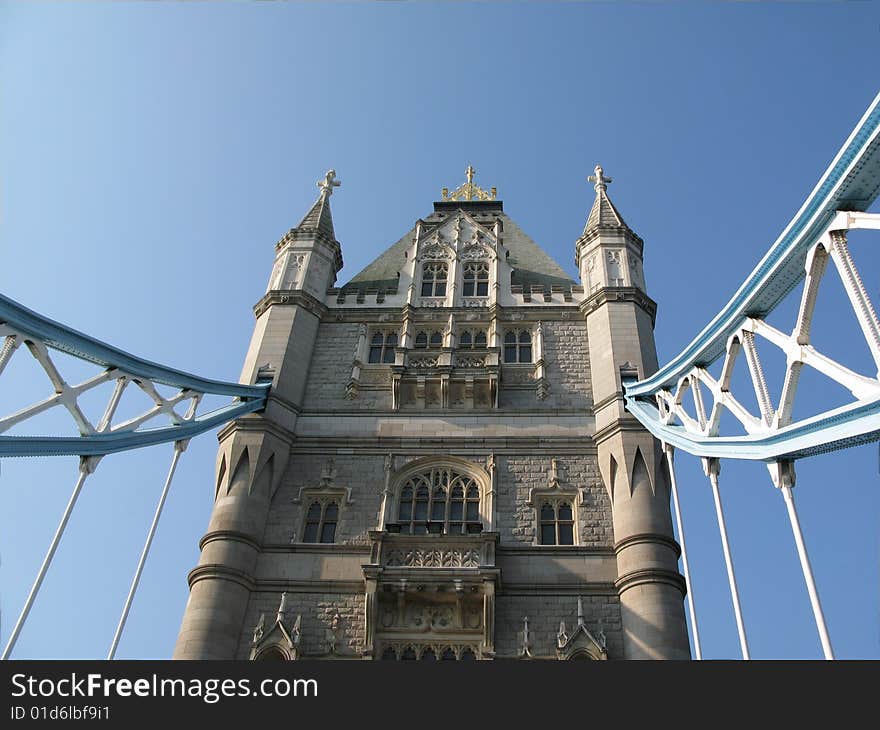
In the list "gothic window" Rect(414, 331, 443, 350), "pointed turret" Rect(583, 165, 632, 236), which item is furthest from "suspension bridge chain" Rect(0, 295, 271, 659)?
"pointed turret" Rect(583, 165, 632, 236)

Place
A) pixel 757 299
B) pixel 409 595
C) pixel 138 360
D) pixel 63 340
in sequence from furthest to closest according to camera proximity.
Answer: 1. pixel 409 595
2. pixel 138 360
3. pixel 63 340
4. pixel 757 299

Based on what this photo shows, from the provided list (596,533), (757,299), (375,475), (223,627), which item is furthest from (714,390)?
(223,627)

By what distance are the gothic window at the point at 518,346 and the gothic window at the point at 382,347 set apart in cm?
343

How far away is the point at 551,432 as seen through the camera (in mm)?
21531

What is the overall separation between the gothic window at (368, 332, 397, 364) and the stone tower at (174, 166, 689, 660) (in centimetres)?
6

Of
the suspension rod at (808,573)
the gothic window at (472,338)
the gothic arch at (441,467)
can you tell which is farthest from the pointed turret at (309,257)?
the suspension rod at (808,573)

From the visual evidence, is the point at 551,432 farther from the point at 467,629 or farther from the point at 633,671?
the point at 633,671

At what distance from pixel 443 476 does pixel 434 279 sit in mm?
9030

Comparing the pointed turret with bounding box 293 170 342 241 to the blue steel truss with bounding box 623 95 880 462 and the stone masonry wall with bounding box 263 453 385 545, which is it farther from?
the blue steel truss with bounding box 623 95 880 462

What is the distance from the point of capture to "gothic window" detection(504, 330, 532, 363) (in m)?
24.5

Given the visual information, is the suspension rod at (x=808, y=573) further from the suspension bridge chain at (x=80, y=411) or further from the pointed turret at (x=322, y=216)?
the pointed turret at (x=322, y=216)

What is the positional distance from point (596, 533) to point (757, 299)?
783 centimetres

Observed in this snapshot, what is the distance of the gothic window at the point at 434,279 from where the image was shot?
27.4 meters

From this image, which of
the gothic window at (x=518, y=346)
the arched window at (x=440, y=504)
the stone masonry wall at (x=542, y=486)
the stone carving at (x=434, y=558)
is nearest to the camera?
the stone carving at (x=434, y=558)
